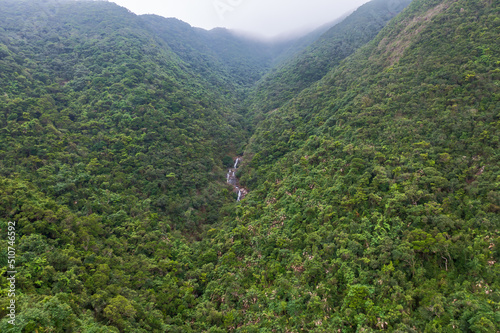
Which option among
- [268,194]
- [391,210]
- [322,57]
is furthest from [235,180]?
[322,57]

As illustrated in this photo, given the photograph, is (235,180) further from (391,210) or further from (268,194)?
(391,210)

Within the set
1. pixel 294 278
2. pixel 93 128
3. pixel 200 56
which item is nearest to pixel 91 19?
pixel 200 56

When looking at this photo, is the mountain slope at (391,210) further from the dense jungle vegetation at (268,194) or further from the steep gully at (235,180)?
the steep gully at (235,180)

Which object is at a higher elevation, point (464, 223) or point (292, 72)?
point (292, 72)

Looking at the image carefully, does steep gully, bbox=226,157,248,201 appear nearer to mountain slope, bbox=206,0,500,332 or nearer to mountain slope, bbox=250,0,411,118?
mountain slope, bbox=206,0,500,332

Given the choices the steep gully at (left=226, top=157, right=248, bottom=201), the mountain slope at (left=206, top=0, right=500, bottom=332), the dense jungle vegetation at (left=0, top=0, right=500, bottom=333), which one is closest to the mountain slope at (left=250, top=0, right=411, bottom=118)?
the dense jungle vegetation at (left=0, top=0, right=500, bottom=333)

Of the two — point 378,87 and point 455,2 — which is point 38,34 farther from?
point 455,2
